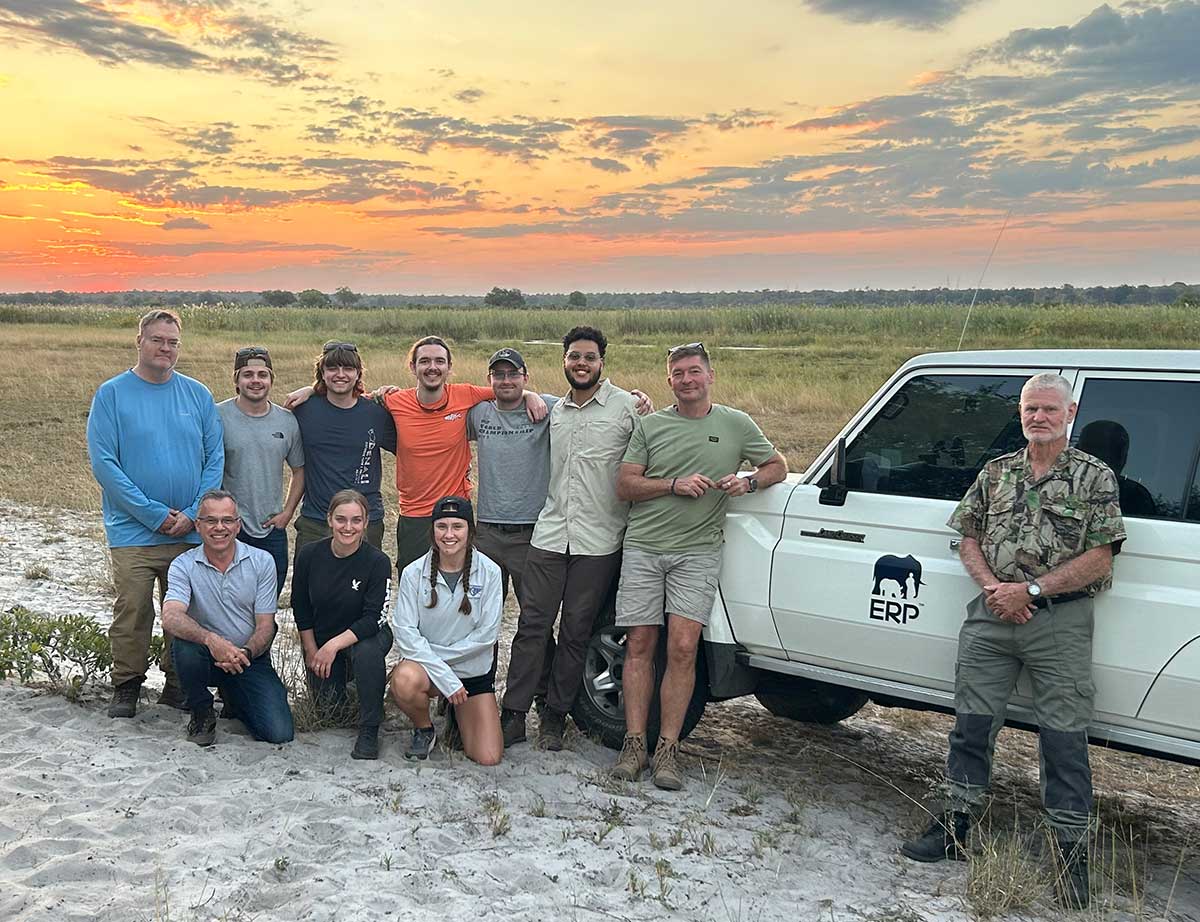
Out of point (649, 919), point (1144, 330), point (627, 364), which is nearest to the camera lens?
point (649, 919)

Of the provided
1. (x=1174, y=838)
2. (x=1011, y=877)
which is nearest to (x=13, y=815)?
(x=1011, y=877)

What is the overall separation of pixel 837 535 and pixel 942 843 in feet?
4.39

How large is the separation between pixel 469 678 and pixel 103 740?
1749 millimetres

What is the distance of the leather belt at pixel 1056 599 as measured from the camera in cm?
424

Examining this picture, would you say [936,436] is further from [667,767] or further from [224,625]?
[224,625]

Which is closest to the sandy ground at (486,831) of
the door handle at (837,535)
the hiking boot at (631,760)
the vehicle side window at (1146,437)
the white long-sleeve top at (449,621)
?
the hiking boot at (631,760)

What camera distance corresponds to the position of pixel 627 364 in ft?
93.9

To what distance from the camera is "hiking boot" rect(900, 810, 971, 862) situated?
4551 millimetres

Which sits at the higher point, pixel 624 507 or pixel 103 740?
pixel 624 507

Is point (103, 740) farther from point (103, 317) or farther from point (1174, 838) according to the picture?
point (103, 317)

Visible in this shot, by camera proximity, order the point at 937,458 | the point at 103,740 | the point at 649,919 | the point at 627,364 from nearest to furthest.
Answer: the point at 649,919 < the point at 937,458 < the point at 103,740 < the point at 627,364

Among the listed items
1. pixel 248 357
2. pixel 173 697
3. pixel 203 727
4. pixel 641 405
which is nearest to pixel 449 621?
pixel 203 727

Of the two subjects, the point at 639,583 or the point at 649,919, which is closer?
the point at 649,919

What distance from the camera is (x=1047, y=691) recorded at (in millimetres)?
4270
